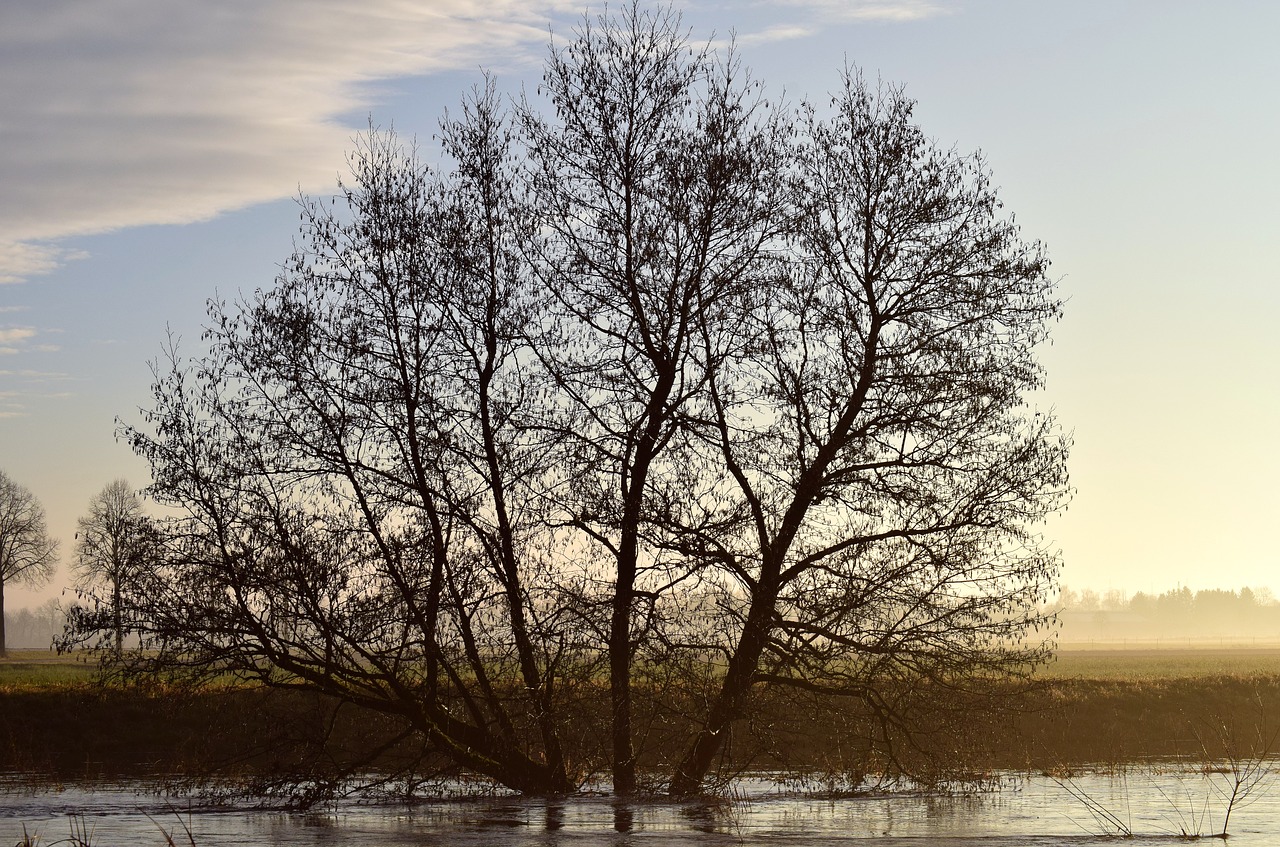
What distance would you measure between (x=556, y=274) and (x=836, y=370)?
18.5 feet

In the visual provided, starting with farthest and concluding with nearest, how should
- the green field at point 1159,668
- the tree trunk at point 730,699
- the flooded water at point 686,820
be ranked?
the green field at point 1159,668 → the tree trunk at point 730,699 → the flooded water at point 686,820

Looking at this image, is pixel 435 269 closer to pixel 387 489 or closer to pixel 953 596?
pixel 387 489

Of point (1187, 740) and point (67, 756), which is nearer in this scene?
point (67, 756)

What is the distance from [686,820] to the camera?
72.3ft

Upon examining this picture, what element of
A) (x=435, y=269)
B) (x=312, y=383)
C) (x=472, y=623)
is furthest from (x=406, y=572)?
(x=435, y=269)

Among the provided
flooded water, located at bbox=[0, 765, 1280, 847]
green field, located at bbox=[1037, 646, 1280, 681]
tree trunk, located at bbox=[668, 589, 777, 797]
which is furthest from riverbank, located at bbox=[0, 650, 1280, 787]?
green field, located at bbox=[1037, 646, 1280, 681]

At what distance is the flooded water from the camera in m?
19.5

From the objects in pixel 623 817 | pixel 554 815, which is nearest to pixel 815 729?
pixel 623 817

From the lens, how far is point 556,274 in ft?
81.9

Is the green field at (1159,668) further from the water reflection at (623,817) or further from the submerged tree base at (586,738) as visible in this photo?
the water reflection at (623,817)

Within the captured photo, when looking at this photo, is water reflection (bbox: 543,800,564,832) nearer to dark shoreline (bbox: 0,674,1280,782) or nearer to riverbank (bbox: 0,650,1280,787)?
riverbank (bbox: 0,650,1280,787)

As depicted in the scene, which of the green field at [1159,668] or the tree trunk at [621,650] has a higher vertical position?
the tree trunk at [621,650]

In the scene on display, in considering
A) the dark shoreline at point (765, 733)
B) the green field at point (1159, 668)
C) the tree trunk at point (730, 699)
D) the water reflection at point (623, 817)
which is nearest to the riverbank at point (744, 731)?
the dark shoreline at point (765, 733)

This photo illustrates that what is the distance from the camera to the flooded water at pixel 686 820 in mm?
19469
